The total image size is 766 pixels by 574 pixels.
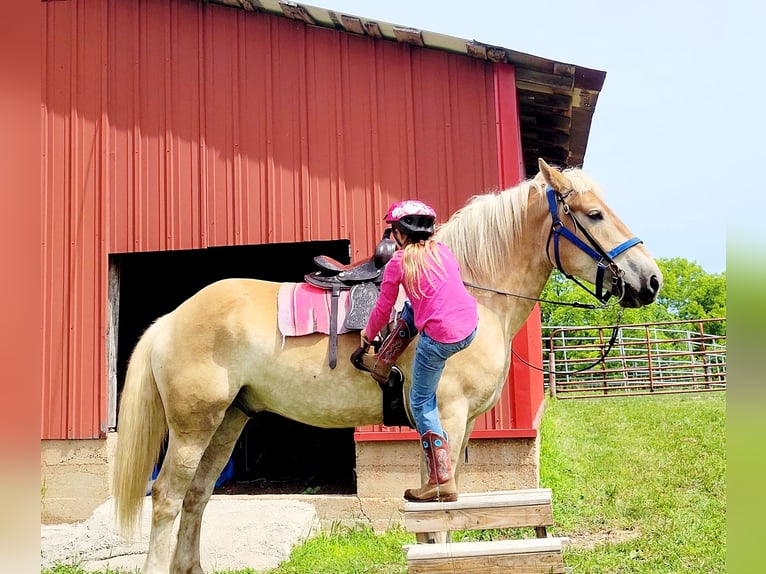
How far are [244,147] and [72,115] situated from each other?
6.38 feet

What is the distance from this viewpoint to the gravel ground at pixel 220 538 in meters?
5.27

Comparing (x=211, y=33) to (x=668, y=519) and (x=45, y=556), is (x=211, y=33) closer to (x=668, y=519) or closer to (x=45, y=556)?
(x=45, y=556)

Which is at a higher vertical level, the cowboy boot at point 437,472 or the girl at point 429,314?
the girl at point 429,314

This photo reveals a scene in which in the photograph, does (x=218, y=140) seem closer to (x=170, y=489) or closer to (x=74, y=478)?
(x=74, y=478)

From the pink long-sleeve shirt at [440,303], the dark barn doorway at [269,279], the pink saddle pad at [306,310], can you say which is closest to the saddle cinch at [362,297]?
the pink saddle pad at [306,310]

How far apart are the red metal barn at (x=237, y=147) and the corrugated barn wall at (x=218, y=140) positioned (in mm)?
14

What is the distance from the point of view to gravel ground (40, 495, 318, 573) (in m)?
5.27

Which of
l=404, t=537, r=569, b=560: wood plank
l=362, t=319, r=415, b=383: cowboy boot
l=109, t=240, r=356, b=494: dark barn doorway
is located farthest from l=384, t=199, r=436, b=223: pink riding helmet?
l=109, t=240, r=356, b=494: dark barn doorway

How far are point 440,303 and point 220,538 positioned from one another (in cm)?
341

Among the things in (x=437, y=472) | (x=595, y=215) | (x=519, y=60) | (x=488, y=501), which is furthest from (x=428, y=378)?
(x=519, y=60)

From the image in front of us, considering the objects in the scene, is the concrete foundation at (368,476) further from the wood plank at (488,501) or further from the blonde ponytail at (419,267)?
the blonde ponytail at (419,267)

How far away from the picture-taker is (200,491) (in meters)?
4.36

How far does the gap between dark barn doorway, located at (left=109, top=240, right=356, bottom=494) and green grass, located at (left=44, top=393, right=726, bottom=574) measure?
2851mm

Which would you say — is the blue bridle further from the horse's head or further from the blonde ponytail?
the blonde ponytail
